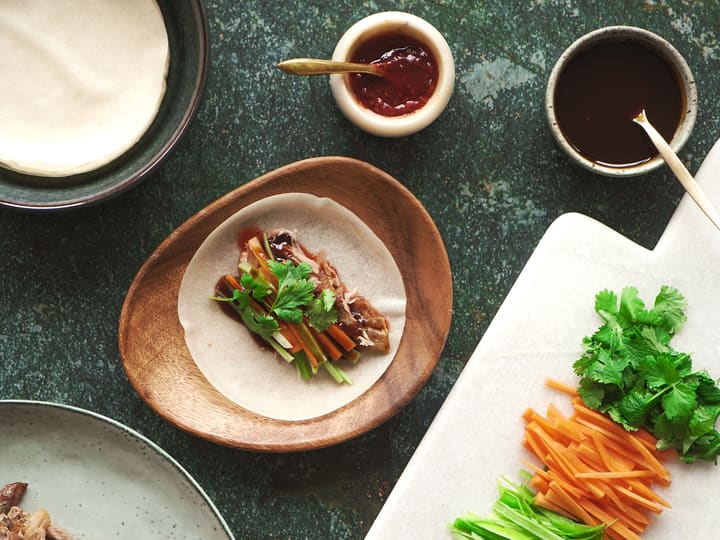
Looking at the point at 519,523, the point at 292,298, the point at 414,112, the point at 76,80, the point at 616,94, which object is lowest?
the point at 519,523

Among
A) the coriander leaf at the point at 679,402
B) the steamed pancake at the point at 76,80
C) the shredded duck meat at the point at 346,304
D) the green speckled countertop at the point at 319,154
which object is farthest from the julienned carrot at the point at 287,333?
the coriander leaf at the point at 679,402

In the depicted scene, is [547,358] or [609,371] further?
[547,358]

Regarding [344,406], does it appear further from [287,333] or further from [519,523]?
[519,523]

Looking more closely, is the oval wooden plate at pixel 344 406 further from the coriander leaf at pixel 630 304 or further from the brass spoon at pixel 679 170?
the brass spoon at pixel 679 170

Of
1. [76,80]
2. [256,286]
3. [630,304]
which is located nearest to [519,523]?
[630,304]

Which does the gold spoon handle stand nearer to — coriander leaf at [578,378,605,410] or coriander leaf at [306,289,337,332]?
coriander leaf at [306,289,337,332]

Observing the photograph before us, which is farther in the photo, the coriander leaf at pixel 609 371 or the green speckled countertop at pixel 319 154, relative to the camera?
the green speckled countertop at pixel 319 154
